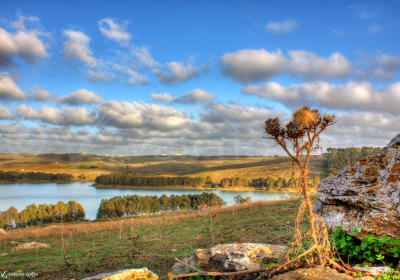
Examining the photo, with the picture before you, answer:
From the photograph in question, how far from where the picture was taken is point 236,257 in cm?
517

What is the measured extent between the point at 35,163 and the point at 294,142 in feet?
482

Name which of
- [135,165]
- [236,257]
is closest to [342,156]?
[236,257]

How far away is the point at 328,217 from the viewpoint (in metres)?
5.71

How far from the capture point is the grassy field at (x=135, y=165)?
11725cm

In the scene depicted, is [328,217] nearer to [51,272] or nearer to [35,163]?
[51,272]

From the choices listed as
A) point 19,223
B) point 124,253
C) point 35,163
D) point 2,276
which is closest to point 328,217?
point 124,253

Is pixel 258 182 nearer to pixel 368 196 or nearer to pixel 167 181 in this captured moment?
pixel 167 181

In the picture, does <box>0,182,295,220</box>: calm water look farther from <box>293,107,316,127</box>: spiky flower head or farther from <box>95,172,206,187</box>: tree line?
<box>293,107,316,127</box>: spiky flower head

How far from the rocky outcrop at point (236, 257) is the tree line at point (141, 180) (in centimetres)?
10702

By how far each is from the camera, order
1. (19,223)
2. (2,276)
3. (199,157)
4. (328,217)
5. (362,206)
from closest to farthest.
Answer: (362,206) → (328,217) → (2,276) → (19,223) → (199,157)

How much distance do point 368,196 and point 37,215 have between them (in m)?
75.4

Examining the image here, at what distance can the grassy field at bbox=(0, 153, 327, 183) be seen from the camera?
11725 centimetres

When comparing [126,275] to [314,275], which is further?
[126,275]

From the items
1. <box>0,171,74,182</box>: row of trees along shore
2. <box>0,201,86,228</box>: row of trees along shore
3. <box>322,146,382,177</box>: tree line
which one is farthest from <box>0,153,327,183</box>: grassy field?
<box>0,201,86,228</box>: row of trees along shore
